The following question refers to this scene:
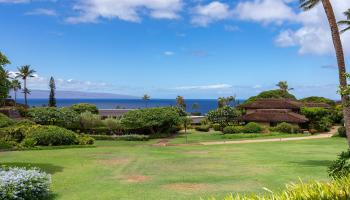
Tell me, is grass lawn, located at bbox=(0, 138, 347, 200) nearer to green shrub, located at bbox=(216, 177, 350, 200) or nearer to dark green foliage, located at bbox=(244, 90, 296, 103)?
green shrub, located at bbox=(216, 177, 350, 200)

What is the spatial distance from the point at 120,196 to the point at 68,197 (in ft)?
6.39

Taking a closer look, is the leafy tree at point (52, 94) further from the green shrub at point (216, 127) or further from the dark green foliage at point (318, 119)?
the dark green foliage at point (318, 119)

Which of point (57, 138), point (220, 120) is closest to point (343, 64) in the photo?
point (57, 138)

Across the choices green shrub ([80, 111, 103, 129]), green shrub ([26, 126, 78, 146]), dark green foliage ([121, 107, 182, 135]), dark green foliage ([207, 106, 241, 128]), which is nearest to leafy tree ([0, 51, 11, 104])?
green shrub ([26, 126, 78, 146])

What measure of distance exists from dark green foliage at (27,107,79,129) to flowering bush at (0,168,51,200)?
47.0 m

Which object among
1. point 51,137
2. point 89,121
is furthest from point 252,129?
point 51,137

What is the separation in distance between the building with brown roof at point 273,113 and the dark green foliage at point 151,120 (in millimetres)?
15574

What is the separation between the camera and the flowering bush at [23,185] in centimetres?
1320

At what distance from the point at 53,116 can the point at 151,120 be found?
47.0 ft

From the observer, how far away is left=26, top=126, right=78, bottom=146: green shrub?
4234 cm

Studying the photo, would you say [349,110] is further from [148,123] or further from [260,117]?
[260,117]

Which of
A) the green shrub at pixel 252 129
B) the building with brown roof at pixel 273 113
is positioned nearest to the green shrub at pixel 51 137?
the green shrub at pixel 252 129

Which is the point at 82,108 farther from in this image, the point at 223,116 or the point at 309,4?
the point at 309,4

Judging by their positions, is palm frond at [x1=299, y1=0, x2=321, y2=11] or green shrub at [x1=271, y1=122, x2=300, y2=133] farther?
green shrub at [x1=271, y1=122, x2=300, y2=133]
